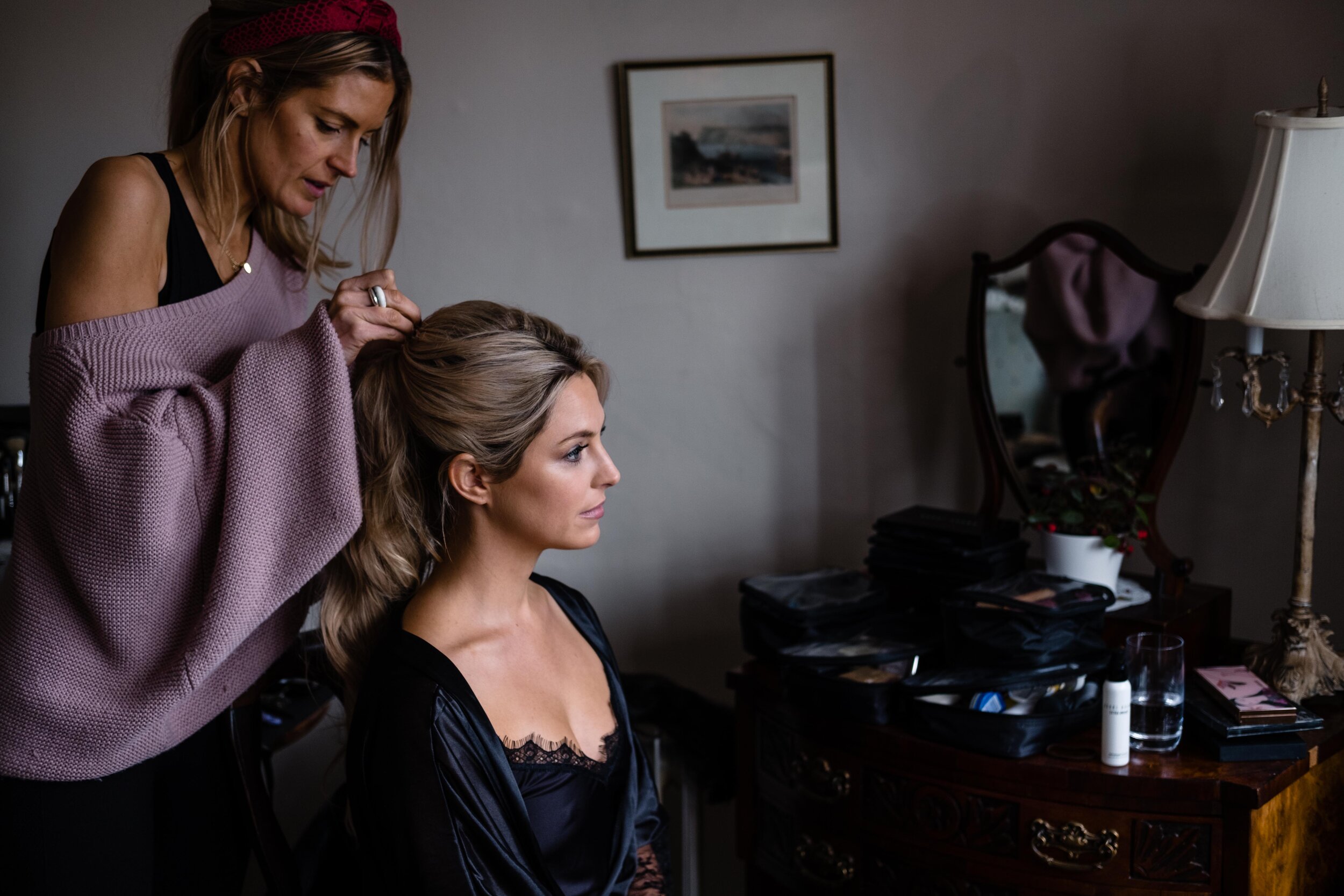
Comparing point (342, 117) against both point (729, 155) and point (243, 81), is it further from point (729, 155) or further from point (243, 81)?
point (729, 155)

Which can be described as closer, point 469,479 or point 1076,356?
point 469,479

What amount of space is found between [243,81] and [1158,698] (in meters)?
1.51

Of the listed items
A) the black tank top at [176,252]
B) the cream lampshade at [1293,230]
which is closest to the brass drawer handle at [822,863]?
the cream lampshade at [1293,230]

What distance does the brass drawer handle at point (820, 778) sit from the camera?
5.94 feet

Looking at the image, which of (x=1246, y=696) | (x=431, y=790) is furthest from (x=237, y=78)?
(x=1246, y=696)

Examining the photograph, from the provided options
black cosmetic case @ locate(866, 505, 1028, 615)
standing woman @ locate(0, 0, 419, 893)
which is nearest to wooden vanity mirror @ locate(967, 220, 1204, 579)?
black cosmetic case @ locate(866, 505, 1028, 615)

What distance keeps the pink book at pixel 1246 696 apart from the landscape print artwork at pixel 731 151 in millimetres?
1200

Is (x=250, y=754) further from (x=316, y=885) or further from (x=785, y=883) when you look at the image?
(x=785, y=883)

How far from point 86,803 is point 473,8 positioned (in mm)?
1679

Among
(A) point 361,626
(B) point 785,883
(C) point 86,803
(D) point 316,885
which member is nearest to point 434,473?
(A) point 361,626

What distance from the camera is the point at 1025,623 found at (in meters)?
1.68

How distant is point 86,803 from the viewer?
139cm

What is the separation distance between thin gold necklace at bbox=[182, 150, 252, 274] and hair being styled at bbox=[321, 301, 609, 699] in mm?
234

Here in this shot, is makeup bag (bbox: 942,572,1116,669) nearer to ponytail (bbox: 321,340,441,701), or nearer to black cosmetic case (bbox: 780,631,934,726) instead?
black cosmetic case (bbox: 780,631,934,726)
